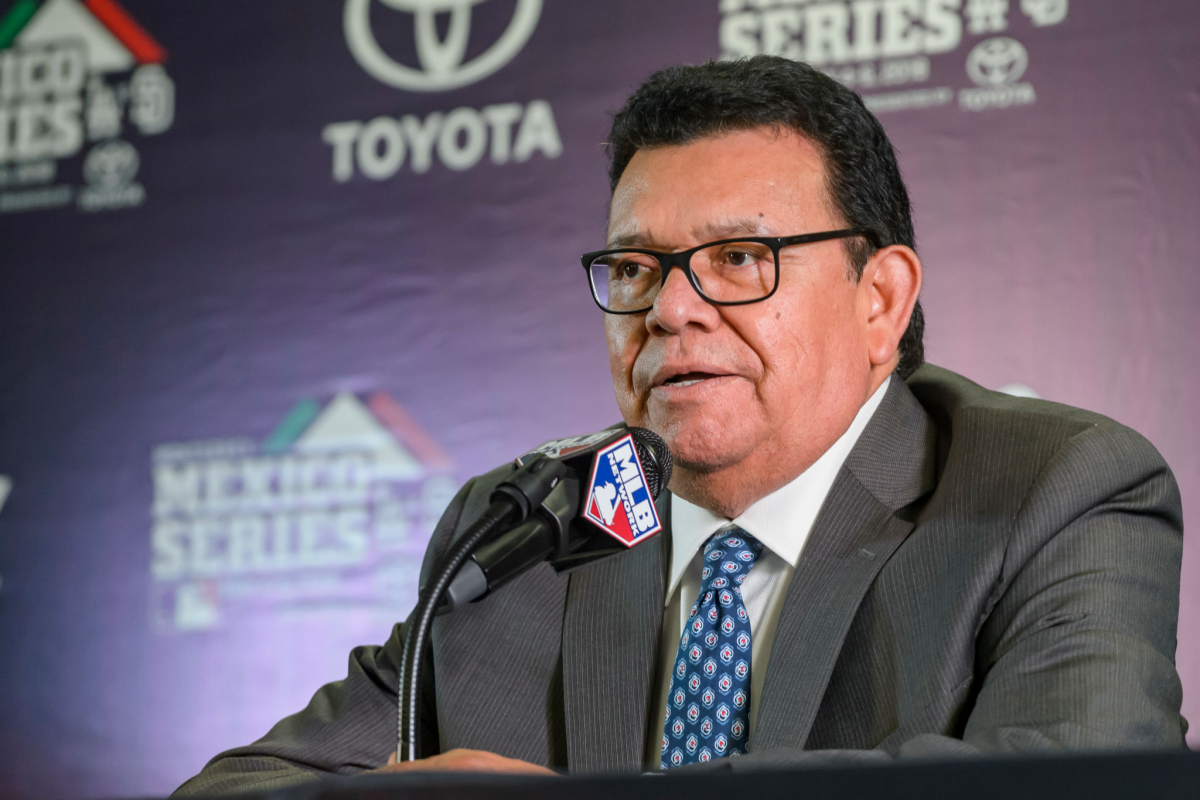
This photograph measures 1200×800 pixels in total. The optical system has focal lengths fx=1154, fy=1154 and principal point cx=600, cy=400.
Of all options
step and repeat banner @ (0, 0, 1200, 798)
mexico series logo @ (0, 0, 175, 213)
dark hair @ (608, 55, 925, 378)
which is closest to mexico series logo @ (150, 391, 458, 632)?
step and repeat banner @ (0, 0, 1200, 798)

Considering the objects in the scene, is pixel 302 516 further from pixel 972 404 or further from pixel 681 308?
pixel 972 404

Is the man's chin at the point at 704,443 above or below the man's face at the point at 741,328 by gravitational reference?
below

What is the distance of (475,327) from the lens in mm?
3041

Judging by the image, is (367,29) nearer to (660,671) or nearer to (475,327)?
(475,327)

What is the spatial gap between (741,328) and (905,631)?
17.6 inches

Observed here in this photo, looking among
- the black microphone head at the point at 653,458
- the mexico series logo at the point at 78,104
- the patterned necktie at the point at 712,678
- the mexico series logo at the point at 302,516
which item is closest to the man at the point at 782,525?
the patterned necktie at the point at 712,678

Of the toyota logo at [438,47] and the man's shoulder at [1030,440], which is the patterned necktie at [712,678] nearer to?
the man's shoulder at [1030,440]

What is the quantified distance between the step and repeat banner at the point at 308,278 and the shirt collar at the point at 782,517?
1.00 metres

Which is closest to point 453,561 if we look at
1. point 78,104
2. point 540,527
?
point 540,527

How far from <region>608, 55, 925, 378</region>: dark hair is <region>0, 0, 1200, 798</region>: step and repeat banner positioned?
3.06ft

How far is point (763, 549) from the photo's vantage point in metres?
1.56

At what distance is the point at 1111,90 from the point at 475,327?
160 cm

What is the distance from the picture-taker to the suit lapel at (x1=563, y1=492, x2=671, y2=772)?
1.41 metres

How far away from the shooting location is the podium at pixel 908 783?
480mm
